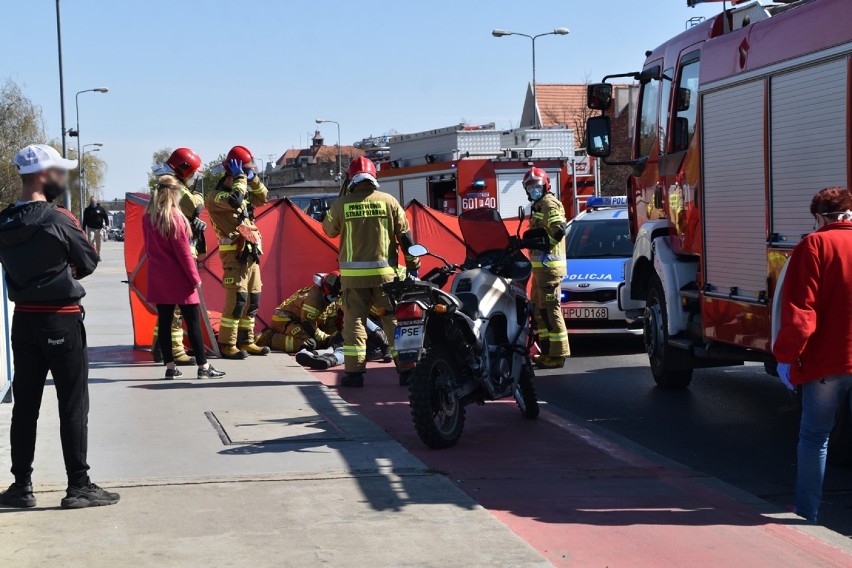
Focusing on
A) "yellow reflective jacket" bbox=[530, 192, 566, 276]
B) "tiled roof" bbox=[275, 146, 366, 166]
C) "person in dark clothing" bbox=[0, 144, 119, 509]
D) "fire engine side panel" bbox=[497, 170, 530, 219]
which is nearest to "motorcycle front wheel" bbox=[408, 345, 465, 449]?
"person in dark clothing" bbox=[0, 144, 119, 509]

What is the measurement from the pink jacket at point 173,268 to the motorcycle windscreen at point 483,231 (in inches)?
97.1

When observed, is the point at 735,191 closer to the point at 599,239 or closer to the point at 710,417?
the point at 710,417

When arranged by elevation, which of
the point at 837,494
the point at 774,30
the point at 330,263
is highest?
the point at 774,30

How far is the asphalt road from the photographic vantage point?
7258mm

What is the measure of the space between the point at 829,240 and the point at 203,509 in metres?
3.30

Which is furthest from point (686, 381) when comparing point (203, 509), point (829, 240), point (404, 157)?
point (404, 157)

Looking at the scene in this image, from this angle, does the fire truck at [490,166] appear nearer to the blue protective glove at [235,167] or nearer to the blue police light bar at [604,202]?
the blue police light bar at [604,202]

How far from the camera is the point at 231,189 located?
12.2m

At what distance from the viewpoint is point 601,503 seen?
6.33m

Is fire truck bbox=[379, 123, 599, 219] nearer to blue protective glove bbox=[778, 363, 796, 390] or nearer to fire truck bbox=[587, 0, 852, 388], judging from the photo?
fire truck bbox=[587, 0, 852, 388]

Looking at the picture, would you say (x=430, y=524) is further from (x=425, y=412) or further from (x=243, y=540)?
(x=425, y=412)

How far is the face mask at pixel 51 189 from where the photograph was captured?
238 inches

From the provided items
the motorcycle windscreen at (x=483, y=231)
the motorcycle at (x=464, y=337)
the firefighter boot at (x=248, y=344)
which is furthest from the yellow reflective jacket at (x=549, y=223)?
the firefighter boot at (x=248, y=344)

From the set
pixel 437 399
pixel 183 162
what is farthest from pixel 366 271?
pixel 437 399
